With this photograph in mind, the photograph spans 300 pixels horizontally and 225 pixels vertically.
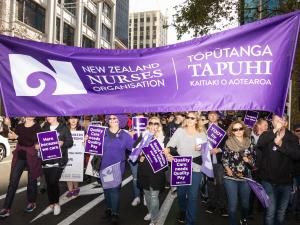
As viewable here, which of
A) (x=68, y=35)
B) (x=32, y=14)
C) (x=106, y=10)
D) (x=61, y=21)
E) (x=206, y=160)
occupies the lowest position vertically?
(x=206, y=160)

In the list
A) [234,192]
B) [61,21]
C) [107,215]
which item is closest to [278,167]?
[234,192]

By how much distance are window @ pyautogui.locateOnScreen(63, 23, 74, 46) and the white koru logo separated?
37.4 meters

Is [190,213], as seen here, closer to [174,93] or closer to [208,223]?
[208,223]

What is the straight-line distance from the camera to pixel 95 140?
7.37 meters

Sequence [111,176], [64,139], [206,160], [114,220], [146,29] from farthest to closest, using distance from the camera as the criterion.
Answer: [146,29]
[64,139]
[111,176]
[114,220]
[206,160]

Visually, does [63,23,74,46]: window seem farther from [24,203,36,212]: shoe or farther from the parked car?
[24,203,36,212]: shoe

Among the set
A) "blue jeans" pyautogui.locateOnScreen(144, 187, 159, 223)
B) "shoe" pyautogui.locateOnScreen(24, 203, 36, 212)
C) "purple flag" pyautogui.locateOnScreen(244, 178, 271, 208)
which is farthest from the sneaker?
"purple flag" pyautogui.locateOnScreen(244, 178, 271, 208)

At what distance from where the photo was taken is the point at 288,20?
4.97 meters

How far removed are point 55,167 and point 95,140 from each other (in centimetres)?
83

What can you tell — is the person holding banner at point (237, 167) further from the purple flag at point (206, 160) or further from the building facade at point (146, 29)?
the building facade at point (146, 29)

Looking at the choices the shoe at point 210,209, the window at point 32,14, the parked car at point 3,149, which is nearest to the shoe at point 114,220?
the shoe at point 210,209

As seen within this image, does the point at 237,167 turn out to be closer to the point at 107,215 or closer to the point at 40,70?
the point at 107,215

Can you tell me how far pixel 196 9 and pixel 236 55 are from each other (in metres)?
14.6

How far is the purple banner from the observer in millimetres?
6367
